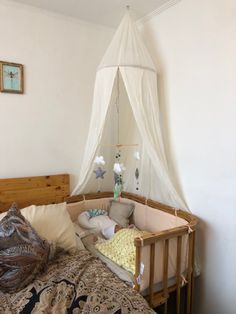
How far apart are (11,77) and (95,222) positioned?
1.59 m

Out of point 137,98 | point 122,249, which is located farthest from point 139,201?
point 137,98

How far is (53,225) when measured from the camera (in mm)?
2146

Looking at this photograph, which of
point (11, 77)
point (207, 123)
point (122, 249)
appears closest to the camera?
point (122, 249)

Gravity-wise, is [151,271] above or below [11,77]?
below

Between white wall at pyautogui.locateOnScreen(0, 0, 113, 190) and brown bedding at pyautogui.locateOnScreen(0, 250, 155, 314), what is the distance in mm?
1167

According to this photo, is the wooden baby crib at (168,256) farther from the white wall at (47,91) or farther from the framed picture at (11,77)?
the framed picture at (11,77)

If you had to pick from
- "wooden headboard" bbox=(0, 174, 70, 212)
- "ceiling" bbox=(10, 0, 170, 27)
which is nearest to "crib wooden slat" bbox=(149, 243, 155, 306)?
"wooden headboard" bbox=(0, 174, 70, 212)

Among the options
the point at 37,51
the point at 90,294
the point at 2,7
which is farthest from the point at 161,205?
the point at 2,7

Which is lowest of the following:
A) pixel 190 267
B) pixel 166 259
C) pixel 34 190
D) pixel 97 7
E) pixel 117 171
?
pixel 190 267

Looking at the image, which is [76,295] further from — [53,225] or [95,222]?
[95,222]

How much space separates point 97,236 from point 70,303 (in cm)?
91

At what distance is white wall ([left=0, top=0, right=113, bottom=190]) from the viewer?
242cm

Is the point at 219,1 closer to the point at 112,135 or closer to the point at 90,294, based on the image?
the point at 112,135

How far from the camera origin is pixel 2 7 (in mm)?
2332
